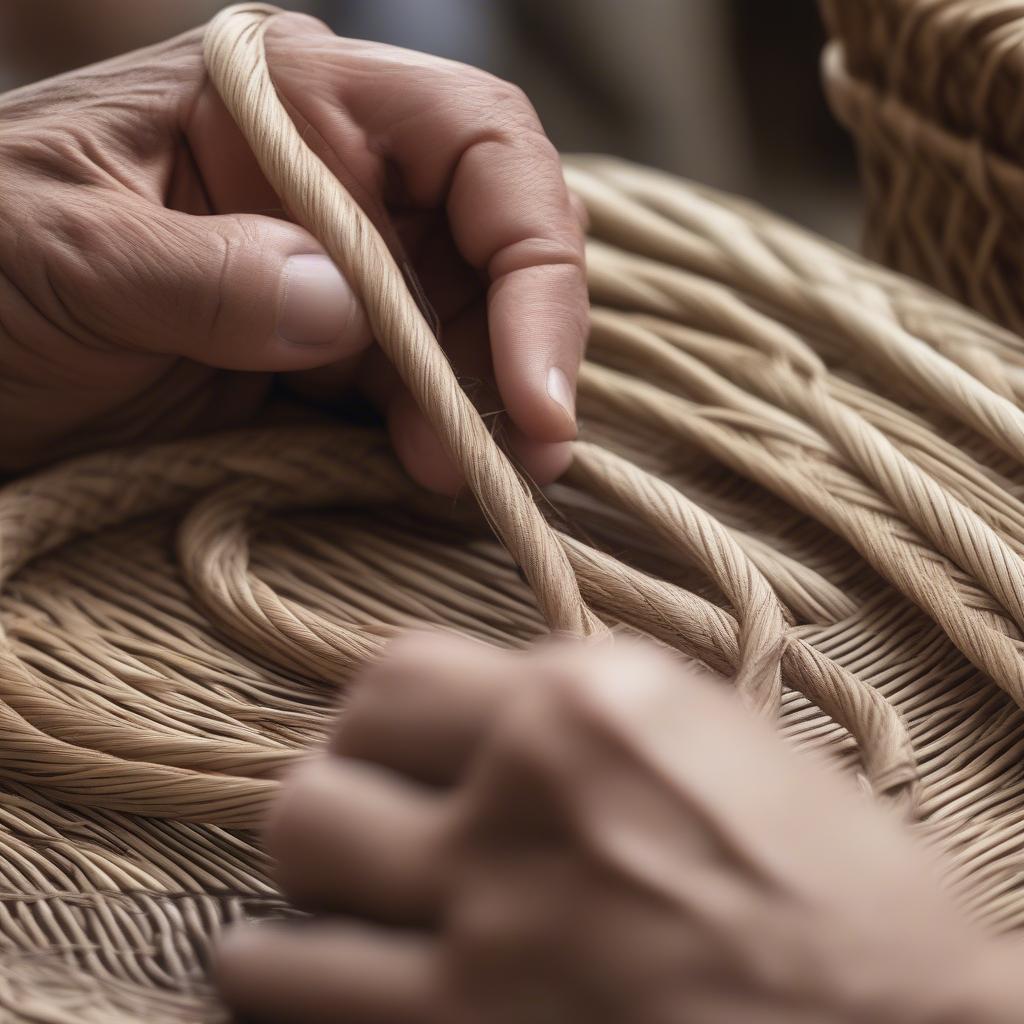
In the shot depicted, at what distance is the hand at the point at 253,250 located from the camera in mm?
457

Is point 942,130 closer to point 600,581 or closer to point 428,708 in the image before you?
point 600,581

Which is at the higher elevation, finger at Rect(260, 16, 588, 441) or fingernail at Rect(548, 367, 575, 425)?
finger at Rect(260, 16, 588, 441)

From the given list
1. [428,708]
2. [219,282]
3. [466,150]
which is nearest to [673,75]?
[466,150]

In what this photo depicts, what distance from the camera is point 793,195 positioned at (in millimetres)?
1661

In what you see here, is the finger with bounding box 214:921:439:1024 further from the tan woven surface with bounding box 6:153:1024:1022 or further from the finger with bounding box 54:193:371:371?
the finger with bounding box 54:193:371:371

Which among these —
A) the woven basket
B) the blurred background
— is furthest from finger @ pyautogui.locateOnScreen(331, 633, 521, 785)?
the blurred background

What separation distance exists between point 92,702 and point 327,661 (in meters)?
0.09

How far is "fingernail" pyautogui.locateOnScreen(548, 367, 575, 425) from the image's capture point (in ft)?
1.51

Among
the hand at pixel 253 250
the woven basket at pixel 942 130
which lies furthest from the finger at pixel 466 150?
the woven basket at pixel 942 130

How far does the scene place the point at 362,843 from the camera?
9.8 inches

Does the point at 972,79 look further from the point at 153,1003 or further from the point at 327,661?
the point at 153,1003

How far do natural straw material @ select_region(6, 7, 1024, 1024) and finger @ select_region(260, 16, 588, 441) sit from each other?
4 cm

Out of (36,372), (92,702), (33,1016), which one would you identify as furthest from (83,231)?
(33,1016)

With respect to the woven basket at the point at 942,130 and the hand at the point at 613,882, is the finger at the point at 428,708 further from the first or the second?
the woven basket at the point at 942,130
